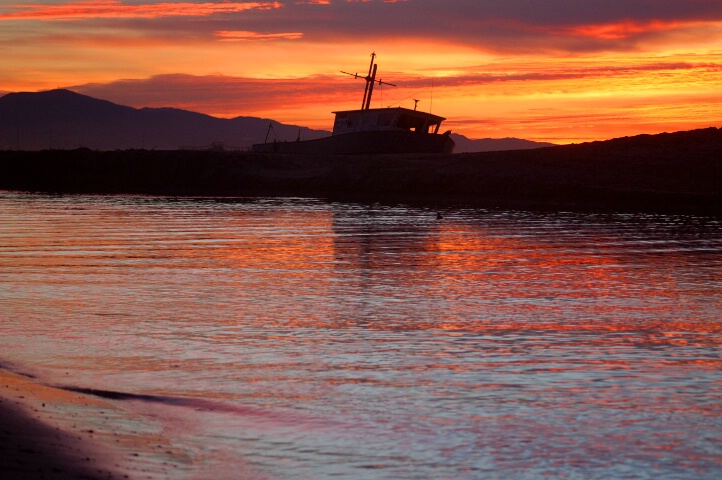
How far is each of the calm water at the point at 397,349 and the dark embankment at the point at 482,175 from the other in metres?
23.0

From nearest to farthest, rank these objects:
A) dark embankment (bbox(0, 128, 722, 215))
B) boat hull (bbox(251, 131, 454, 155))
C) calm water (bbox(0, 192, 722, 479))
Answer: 1. calm water (bbox(0, 192, 722, 479))
2. dark embankment (bbox(0, 128, 722, 215))
3. boat hull (bbox(251, 131, 454, 155))

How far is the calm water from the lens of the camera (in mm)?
7309

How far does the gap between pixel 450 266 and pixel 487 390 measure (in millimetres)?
9983

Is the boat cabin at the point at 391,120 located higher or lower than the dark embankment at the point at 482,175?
higher

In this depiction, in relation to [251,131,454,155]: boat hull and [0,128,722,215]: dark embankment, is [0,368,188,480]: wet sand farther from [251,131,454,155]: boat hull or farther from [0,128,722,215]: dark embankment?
[251,131,454,155]: boat hull

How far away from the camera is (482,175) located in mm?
52594

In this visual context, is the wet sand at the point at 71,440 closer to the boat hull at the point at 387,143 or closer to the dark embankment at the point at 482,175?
the dark embankment at the point at 482,175

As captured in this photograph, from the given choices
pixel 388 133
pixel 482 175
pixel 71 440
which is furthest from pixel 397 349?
pixel 388 133

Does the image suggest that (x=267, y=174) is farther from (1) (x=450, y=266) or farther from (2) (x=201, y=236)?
(1) (x=450, y=266)

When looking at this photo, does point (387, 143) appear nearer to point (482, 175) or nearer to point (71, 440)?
point (482, 175)

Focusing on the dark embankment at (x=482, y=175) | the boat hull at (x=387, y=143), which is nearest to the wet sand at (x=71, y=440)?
the dark embankment at (x=482, y=175)

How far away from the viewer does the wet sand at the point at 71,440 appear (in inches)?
249

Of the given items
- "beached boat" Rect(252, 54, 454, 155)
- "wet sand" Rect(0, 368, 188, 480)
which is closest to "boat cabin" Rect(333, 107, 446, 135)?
"beached boat" Rect(252, 54, 454, 155)

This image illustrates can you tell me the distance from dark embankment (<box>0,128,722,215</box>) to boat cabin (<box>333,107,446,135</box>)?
4237mm
